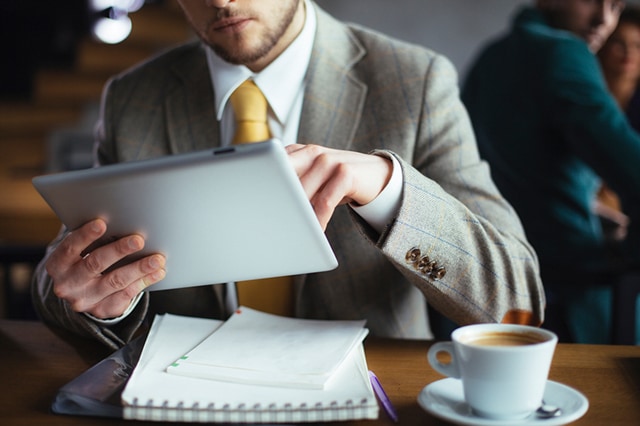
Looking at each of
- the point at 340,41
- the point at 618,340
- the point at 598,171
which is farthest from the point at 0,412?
the point at 598,171

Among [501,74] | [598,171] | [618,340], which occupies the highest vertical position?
[501,74]

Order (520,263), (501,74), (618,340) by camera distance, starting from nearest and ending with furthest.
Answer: (520,263)
(618,340)
(501,74)

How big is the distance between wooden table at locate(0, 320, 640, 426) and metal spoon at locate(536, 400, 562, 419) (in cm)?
3

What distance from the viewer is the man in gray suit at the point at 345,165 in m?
0.92

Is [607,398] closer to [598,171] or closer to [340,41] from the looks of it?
[340,41]

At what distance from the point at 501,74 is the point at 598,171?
38cm

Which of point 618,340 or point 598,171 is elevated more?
point 598,171

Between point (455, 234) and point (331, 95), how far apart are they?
1.26 feet

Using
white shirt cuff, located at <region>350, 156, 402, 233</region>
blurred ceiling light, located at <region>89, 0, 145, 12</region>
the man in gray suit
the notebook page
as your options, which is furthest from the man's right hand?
blurred ceiling light, located at <region>89, 0, 145, 12</region>

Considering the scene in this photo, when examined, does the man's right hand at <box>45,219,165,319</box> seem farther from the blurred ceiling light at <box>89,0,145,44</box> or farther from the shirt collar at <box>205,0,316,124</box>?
the blurred ceiling light at <box>89,0,145,44</box>

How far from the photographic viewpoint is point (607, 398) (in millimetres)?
783

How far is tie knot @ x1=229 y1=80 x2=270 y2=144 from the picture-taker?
123 centimetres

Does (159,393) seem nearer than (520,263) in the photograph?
Yes

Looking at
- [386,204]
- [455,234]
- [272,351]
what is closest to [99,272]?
[272,351]
